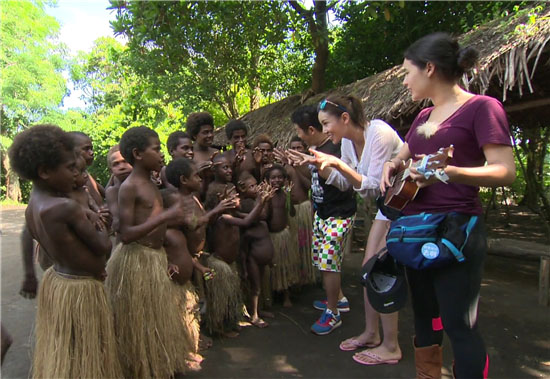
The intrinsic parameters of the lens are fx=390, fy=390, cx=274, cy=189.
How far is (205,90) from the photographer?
281 inches

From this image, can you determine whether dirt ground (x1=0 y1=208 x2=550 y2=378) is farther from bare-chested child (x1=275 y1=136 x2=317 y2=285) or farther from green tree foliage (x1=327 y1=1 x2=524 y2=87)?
green tree foliage (x1=327 y1=1 x2=524 y2=87)

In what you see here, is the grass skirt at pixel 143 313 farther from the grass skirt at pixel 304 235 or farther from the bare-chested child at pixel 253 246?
the grass skirt at pixel 304 235

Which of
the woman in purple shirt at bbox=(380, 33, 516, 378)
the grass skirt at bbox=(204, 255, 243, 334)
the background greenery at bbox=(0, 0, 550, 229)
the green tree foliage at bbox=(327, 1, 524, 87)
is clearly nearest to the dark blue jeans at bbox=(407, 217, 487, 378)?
the woman in purple shirt at bbox=(380, 33, 516, 378)

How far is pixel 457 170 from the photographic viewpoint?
141 cm

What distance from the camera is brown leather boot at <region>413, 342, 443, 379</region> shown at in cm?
180

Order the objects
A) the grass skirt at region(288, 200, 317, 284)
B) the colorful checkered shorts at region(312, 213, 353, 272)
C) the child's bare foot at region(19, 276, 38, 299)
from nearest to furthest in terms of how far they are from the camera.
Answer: the child's bare foot at region(19, 276, 38, 299), the colorful checkered shorts at region(312, 213, 353, 272), the grass skirt at region(288, 200, 317, 284)

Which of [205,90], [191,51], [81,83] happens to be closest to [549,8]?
[205,90]

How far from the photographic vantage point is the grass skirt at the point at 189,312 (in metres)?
2.58

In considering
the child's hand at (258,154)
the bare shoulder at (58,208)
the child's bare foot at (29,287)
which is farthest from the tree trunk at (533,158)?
the child's bare foot at (29,287)

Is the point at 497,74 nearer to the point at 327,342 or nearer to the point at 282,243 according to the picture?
the point at 282,243

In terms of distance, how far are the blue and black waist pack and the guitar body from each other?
0.08 m

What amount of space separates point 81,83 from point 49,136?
25.4 meters

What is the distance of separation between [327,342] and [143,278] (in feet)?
4.85

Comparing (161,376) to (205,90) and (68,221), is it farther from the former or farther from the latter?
(205,90)
